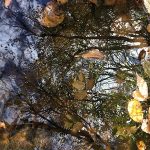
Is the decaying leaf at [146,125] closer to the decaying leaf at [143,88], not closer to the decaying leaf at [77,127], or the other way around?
the decaying leaf at [143,88]

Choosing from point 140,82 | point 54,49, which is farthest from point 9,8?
point 140,82

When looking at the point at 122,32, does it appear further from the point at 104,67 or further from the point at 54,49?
the point at 54,49

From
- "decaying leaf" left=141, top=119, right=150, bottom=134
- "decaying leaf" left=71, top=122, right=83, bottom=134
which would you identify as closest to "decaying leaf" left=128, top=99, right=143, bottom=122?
"decaying leaf" left=141, top=119, right=150, bottom=134

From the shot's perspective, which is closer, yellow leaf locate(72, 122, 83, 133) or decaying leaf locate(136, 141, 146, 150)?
decaying leaf locate(136, 141, 146, 150)

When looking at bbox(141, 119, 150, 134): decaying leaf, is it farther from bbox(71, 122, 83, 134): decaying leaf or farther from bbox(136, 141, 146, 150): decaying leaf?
bbox(71, 122, 83, 134): decaying leaf

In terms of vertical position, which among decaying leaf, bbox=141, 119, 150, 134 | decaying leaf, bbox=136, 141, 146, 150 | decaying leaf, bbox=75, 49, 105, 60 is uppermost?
decaying leaf, bbox=75, 49, 105, 60

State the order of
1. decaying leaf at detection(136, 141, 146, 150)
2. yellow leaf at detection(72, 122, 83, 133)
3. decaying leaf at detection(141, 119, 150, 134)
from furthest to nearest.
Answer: yellow leaf at detection(72, 122, 83, 133) < decaying leaf at detection(136, 141, 146, 150) < decaying leaf at detection(141, 119, 150, 134)

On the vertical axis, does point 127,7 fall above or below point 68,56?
above

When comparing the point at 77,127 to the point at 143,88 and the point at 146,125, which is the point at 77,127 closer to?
the point at 146,125

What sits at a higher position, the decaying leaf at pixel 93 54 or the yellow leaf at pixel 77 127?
the decaying leaf at pixel 93 54

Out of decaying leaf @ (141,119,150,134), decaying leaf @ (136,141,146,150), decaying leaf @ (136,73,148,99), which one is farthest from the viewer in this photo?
decaying leaf @ (136,141,146,150)

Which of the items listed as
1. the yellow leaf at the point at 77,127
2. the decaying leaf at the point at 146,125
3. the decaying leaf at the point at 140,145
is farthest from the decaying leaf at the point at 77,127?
the decaying leaf at the point at 146,125
